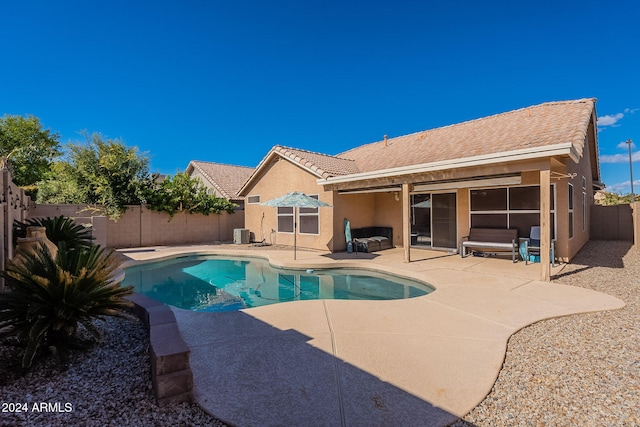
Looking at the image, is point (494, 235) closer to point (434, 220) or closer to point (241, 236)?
point (434, 220)

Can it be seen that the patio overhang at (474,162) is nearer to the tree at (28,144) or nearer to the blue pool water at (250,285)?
the blue pool water at (250,285)

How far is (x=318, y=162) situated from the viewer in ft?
50.8

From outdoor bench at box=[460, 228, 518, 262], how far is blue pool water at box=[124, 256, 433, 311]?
3819 millimetres

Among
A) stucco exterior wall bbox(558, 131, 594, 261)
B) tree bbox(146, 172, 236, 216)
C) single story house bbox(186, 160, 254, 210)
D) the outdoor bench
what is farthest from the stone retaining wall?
single story house bbox(186, 160, 254, 210)

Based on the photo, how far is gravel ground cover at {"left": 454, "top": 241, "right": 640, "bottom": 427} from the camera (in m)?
2.84

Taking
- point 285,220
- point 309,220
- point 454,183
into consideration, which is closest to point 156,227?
point 285,220

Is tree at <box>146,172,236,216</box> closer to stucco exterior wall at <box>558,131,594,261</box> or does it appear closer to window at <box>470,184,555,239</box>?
window at <box>470,184,555,239</box>

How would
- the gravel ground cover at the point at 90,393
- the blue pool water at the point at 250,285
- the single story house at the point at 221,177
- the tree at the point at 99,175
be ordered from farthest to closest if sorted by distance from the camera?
the single story house at the point at 221,177 → the tree at the point at 99,175 → the blue pool water at the point at 250,285 → the gravel ground cover at the point at 90,393

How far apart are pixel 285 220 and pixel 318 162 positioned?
371 centimetres

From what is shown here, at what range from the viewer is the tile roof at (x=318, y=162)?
14283 mm

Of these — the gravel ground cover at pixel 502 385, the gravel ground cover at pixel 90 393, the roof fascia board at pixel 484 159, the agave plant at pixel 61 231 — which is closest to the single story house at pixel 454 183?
the roof fascia board at pixel 484 159

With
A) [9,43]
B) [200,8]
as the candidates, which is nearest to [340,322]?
[200,8]

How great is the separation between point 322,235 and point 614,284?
10.0 m

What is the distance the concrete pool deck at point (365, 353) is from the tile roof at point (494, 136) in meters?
4.67
